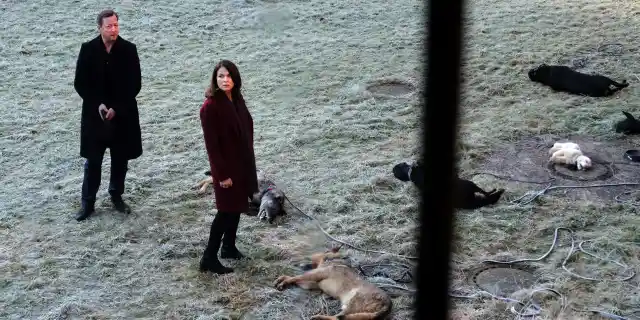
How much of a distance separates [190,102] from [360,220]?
11.4 ft

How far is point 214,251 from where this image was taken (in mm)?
5105

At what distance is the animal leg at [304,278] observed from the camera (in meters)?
4.92

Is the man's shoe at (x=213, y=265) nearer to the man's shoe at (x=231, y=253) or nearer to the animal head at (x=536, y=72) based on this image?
the man's shoe at (x=231, y=253)

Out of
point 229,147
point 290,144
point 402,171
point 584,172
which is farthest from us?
point 290,144

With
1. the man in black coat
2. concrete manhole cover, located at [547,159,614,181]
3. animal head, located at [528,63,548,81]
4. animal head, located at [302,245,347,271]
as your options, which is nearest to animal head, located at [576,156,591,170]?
concrete manhole cover, located at [547,159,614,181]

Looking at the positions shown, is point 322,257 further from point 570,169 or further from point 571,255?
point 570,169

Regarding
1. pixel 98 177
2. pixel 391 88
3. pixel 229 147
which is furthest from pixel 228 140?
pixel 391 88

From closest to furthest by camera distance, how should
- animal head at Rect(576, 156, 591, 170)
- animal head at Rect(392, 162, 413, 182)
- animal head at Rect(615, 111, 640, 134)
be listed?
animal head at Rect(392, 162, 413, 182) → animal head at Rect(576, 156, 591, 170) → animal head at Rect(615, 111, 640, 134)

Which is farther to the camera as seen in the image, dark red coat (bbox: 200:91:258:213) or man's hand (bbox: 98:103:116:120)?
man's hand (bbox: 98:103:116:120)

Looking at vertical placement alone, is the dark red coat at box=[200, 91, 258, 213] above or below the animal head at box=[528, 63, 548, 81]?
above

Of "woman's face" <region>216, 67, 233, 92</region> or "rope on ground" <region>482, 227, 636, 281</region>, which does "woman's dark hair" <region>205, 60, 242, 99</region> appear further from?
"rope on ground" <region>482, 227, 636, 281</region>

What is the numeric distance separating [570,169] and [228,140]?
3.30 meters

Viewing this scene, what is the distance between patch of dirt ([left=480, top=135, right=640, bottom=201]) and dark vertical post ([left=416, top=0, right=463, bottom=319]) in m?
0.82

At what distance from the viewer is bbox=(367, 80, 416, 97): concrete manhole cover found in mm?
8834
